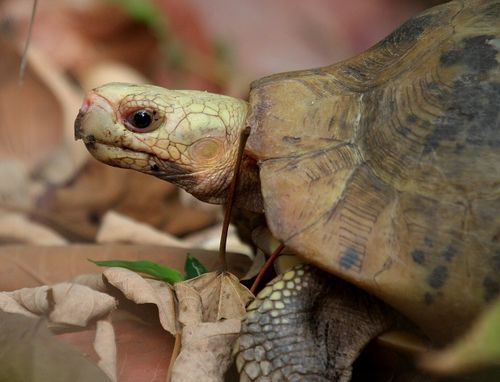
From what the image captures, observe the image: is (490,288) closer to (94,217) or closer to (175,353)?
(175,353)

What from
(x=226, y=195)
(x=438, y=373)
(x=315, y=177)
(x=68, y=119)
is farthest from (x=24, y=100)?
(x=438, y=373)

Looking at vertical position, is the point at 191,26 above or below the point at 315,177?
above

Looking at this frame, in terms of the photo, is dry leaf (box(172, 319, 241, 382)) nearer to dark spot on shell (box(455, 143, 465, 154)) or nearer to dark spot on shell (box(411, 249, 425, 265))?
dark spot on shell (box(411, 249, 425, 265))

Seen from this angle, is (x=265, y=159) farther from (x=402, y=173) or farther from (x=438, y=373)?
(x=438, y=373)

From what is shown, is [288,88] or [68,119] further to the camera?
[68,119]

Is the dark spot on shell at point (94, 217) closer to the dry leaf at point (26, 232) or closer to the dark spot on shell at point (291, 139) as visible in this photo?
the dry leaf at point (26, 232)

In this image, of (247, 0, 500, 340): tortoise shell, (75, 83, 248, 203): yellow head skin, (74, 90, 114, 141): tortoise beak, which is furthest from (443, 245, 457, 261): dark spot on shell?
(74, 90, 114, 141): tortoise beak

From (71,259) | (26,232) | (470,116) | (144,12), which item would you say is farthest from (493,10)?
(144,12)

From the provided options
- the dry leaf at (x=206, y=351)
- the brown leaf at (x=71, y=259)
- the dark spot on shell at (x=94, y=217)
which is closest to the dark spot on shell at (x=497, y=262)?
Result: the dry leaf at (x=206, y=351)
